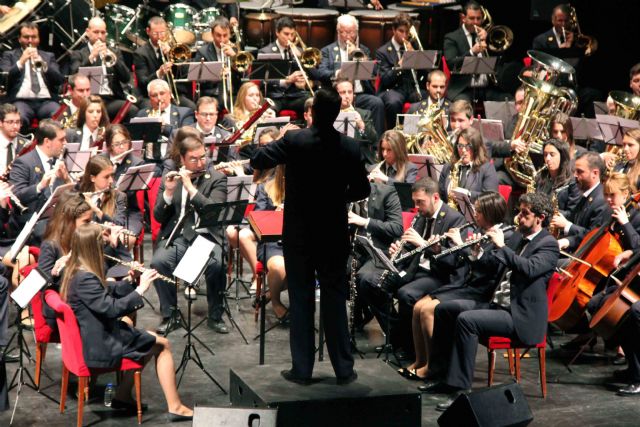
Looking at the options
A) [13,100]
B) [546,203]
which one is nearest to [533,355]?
[546,203]

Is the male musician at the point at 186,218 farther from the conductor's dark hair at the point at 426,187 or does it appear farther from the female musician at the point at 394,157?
the conductor's dark hair at the point at 426,187

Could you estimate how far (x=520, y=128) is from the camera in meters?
10.4

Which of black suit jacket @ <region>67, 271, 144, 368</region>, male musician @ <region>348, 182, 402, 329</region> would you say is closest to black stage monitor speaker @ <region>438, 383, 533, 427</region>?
black suit jacket @ <region>67, 271, 144, 368</region>

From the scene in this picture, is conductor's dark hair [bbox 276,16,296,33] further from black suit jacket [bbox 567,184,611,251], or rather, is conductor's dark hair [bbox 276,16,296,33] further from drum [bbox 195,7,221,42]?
black suit jacket [bbox 567,184,611,251]

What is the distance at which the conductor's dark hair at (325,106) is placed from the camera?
5.47m

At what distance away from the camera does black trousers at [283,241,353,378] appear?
5.66m

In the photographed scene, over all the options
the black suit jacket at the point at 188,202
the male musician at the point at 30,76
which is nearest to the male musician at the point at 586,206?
the black suit jacket at the point at 188,202

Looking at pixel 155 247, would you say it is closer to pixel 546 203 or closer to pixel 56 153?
pixel 56 153

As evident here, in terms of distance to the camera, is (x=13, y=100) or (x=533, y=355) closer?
(x=533, y=355)

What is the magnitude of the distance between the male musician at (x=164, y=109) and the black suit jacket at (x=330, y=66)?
6.05ft

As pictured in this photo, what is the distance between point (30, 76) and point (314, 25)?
3.51 meters

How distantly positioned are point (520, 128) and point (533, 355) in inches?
118

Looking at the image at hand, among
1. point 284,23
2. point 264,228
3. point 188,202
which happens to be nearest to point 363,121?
point 284,23

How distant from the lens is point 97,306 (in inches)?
253
